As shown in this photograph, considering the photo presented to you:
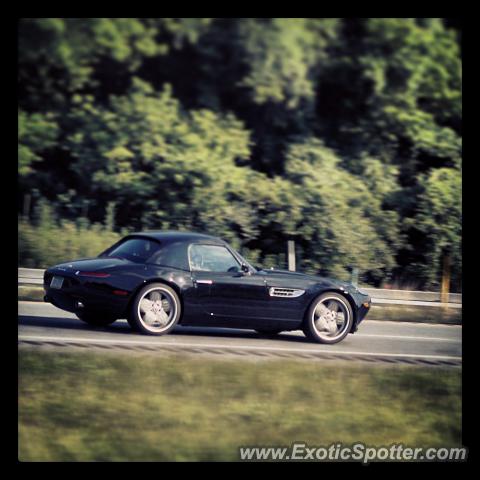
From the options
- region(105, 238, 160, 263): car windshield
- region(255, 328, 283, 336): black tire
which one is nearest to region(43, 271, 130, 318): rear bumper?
region(105, 238, 160, 263): car windshield

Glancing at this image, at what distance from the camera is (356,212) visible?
16.9m

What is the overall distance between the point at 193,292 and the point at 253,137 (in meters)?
9.16

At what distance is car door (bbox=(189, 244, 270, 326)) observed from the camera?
31.1ft

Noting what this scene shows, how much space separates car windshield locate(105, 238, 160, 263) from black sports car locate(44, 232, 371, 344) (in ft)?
0.04

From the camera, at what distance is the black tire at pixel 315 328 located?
Result: 9.93m

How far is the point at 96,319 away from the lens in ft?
32.3

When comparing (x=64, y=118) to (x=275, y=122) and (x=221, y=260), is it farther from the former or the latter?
(x=221, y=260)

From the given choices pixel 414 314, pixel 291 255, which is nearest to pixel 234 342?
pixel 414 314

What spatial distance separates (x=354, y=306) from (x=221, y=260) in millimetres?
1879

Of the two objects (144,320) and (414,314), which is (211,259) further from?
(414,314)

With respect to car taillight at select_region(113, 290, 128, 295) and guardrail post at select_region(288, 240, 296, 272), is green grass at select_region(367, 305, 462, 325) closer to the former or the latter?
guardrail post at select_region(288, 240, 296, 272)

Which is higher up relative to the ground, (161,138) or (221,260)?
(161,138)

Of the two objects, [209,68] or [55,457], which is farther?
[209,68]
